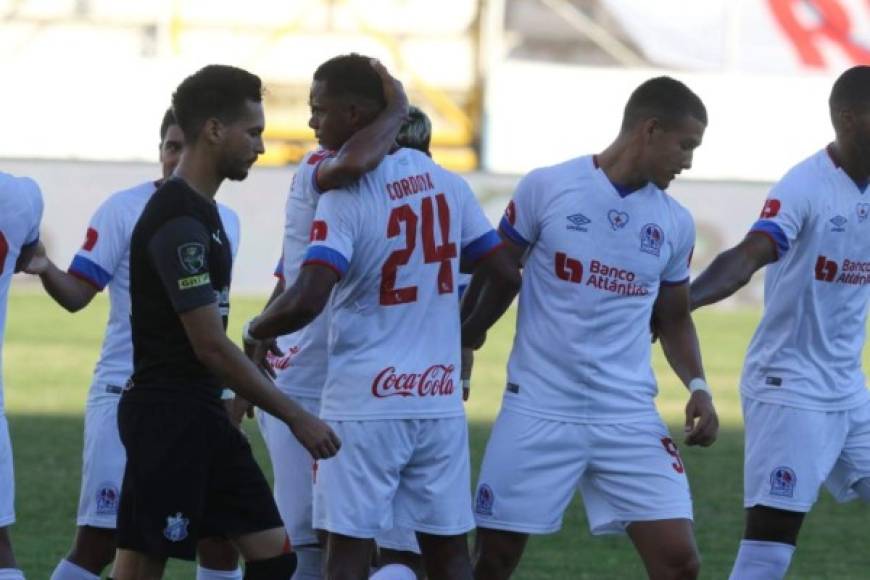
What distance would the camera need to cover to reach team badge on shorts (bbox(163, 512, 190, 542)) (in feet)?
18.0

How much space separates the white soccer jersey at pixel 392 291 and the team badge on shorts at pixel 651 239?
773 millimetres

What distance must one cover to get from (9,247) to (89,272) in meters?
0.86

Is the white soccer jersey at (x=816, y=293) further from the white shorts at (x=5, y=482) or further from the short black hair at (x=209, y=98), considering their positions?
the white shorts at (x=5, y=482)

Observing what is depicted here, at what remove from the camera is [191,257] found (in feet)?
17.6

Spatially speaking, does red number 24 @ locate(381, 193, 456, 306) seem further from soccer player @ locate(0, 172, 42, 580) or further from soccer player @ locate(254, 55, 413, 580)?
soccer player @ locate(0, 172, 42, 580)

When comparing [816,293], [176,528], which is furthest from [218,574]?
[816,293]

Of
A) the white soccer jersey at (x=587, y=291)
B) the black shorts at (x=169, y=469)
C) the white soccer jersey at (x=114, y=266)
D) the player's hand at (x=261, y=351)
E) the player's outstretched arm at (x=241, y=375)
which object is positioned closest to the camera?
the player's outstretched arm at (x=241, y=375)

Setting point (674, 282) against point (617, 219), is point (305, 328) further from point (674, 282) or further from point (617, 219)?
point (674, 282)

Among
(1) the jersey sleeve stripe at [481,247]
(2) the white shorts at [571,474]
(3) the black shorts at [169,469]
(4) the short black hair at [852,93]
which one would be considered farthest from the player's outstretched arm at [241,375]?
(4) the short black hair at [852,93]

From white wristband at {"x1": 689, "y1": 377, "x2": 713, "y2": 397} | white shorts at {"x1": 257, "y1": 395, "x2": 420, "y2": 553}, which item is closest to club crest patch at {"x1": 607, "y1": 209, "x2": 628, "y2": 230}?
white wristband at {"x1": 689, "y1": 377, "x2": 713, "y2": 397}

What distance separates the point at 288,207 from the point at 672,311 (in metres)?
1.44

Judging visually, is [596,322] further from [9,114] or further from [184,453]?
[9,114]

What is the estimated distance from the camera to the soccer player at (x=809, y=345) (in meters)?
6.88

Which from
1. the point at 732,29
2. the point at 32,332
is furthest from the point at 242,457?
the point at 732,29
